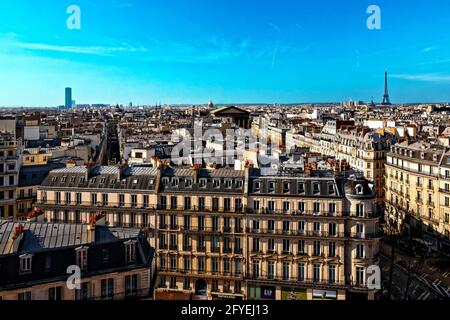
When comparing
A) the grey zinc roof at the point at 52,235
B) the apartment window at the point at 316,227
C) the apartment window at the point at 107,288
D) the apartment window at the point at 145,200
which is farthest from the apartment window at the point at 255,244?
the apartment window at the point at 107,288

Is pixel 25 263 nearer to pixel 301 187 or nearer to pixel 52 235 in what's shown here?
pixel 52 235

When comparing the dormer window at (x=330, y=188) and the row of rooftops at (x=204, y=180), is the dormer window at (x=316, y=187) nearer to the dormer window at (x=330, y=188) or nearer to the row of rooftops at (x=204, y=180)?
the row of rooftops at (x=204, y=180)

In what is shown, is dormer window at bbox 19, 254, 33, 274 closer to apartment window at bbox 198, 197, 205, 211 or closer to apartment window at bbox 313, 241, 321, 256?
apartment window at bbox 198, 197, 205, 211

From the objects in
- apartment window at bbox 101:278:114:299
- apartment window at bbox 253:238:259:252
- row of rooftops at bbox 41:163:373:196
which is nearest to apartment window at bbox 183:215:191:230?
row of rooftops at bbox 41:163:373:196
